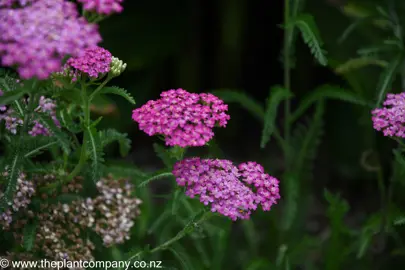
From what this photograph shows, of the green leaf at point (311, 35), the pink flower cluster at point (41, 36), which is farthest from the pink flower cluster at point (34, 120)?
the green leaf at point (311, 35)

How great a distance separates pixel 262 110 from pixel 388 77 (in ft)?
1.79

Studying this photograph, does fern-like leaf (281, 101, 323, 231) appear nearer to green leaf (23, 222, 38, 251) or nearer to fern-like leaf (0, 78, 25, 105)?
green leaf (23, 222, 38, 251)

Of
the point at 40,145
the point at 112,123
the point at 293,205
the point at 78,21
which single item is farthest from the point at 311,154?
the point at 78,21

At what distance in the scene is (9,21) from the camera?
1592mm

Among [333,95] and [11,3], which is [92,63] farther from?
[333,95]

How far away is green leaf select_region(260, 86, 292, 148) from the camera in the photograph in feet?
8.02

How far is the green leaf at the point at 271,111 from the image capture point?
244cm

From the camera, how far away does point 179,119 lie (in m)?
1.81

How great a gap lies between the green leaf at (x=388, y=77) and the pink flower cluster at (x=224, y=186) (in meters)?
0.78

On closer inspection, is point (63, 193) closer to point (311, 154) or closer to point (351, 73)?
point (311, 154)

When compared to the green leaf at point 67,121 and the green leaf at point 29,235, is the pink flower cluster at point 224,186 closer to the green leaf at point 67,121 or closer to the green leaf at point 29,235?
the green leaf at point 67,121

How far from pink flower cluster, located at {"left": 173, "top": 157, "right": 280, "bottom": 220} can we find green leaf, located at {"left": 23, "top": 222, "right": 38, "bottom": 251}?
1.58 feet

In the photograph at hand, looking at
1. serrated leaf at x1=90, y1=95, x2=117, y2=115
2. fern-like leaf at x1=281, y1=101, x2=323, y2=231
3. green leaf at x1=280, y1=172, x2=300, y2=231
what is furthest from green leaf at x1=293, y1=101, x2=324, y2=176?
serrated leaf at x1=90, y1=95, x2=117, y2=115

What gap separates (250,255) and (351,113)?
1552mm
